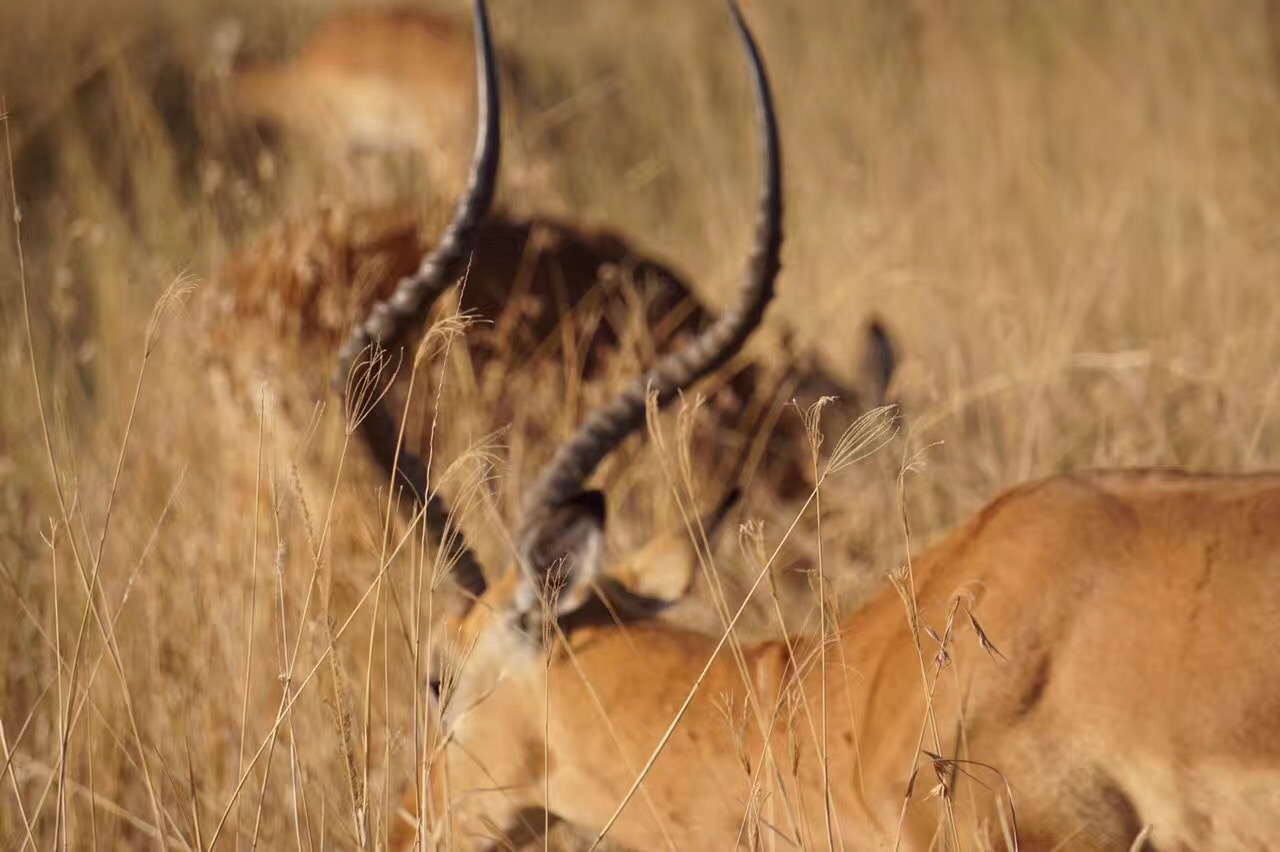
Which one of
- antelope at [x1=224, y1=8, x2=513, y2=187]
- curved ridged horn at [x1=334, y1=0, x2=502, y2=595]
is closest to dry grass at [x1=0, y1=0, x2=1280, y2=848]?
curved ridged horn at [x1=334, y1=0, x2=502, y2=595]

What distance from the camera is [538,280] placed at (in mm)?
4562

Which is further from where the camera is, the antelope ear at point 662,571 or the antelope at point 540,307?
the antelope at point 540,307

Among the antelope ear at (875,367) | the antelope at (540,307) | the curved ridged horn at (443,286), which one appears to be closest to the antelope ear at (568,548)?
the curved ridged horn at (443,286)

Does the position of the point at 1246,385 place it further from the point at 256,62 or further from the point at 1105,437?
the point at 256,62

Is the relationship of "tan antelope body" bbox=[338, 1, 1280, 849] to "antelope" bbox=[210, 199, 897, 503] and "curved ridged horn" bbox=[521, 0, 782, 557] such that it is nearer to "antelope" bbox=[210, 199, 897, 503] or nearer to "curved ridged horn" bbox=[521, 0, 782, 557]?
"curved ridged horn" bbox=[521, 0, 782, 557]

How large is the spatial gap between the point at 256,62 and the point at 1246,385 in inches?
309

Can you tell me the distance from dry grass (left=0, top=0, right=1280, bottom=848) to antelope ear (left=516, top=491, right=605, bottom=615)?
16 centimetres

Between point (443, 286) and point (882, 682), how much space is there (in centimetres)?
107

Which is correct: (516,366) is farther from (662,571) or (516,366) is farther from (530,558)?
(530,558)

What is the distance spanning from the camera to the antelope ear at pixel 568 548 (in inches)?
107

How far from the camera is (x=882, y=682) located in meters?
2.63

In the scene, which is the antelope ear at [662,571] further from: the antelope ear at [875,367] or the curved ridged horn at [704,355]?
the antelope ear at [875,367]

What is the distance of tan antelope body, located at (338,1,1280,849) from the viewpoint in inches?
92.8

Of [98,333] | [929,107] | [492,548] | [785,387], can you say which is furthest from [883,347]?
[929,107]
